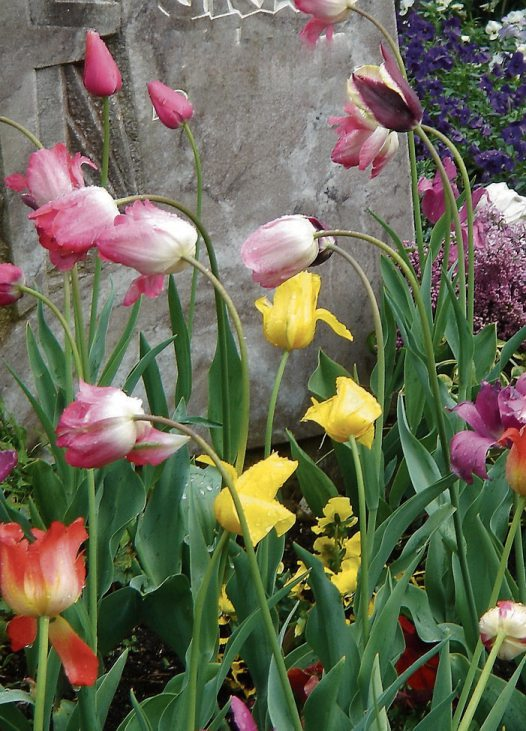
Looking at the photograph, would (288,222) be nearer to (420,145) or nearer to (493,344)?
(493,344)

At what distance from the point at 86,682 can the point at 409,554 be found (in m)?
0.58

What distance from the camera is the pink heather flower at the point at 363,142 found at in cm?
130

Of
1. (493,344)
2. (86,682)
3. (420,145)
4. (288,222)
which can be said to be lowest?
(420,145)

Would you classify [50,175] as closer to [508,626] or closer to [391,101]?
[391,101]

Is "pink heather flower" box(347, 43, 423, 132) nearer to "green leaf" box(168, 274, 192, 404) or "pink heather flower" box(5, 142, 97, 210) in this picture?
"pink heather flower" box(5, 142, 97, 210)

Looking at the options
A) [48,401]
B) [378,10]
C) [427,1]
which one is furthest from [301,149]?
[427,1]

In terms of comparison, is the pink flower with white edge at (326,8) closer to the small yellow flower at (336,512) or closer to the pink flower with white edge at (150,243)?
the pink flower with white edge at (150,243)

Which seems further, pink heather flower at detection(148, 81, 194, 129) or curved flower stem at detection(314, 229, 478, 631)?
pink heather flower at detection(148, 81, 194, 129)

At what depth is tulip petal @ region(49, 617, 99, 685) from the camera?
0.88 metres

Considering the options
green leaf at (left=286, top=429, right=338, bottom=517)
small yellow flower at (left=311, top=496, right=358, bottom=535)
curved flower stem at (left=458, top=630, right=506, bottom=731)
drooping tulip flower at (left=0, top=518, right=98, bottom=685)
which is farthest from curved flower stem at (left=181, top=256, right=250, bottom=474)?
green leaf at (left=286, top=429, right=338, bottom=517)

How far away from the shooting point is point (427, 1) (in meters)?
5.00

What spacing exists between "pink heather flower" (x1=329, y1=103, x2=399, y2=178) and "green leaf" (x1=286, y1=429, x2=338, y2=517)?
23.3 inches

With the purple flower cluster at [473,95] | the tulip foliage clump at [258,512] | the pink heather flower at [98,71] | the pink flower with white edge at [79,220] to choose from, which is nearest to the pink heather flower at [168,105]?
the tulip foliage clump at [258,512]

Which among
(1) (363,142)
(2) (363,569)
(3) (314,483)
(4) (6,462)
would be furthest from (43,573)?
(3) (314,483)
